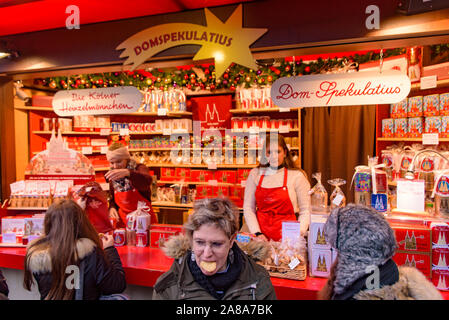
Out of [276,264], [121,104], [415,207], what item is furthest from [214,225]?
[121,104]

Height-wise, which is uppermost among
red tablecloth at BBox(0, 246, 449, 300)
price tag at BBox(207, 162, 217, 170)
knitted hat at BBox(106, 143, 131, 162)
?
knitted hat at BBox(106, 143, 131, 162)

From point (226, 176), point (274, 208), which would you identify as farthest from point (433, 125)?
point (226, 176)

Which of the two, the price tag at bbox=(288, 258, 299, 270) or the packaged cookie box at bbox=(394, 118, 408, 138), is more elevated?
the packaged cookie box at bbox=(394, 118, 408, 138)

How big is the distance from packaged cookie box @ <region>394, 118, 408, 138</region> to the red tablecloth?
259 centimetres

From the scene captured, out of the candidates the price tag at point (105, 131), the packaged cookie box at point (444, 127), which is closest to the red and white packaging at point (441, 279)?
the packaged cookie box at point (444, 127)

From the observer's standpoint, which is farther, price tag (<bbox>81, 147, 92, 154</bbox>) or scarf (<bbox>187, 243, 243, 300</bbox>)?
price tag (<bbox>81, 147, 92, 154</bbox>)

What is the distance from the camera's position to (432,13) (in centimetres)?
260

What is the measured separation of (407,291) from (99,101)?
302 cm

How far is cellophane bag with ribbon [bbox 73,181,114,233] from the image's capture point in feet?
9.63

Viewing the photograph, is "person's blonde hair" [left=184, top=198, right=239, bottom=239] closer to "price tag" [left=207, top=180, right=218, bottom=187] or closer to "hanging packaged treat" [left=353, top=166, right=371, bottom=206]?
"hanging packaged treat" [left=353, top=166, right=371, bottom=206]

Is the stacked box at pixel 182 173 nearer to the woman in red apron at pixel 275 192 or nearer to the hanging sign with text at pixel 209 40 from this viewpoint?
the woman in red apron at pixel 275 192

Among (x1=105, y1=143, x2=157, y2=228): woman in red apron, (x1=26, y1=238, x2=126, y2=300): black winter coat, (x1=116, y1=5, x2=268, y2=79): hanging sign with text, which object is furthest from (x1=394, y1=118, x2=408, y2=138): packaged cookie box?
(x1=26, y1=238, x2=126, y2=300): black winter coat

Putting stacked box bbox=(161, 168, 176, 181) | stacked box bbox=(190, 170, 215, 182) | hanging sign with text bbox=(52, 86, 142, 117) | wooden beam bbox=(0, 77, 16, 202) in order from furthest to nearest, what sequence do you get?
stacked box bbox=(161, 168, 176, 181)
stacked box bbox=(190, 170, 215, 182)
wooden beam bbox=(0, 77, 16, 202)
hanging sign with text bbox=(52, 86, 142, 117)
